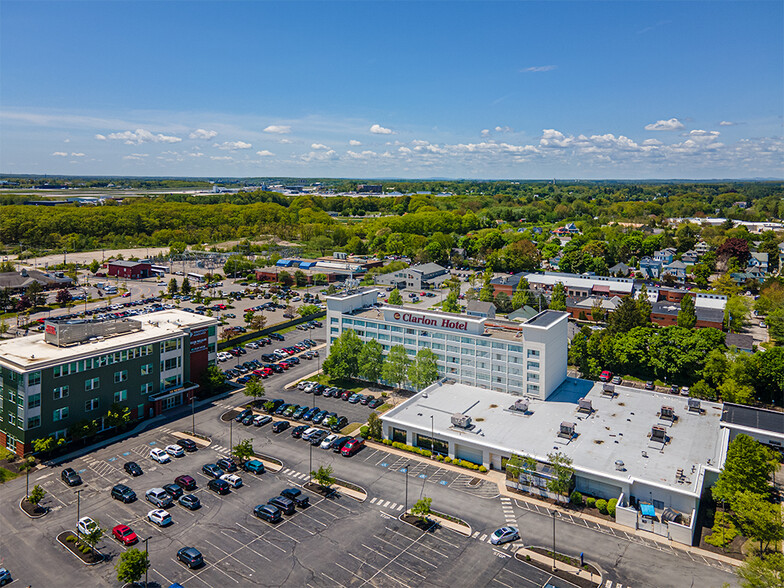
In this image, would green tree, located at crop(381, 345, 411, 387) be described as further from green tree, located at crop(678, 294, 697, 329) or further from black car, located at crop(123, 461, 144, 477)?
green tree, located at crop(678, 294, 697, 329)

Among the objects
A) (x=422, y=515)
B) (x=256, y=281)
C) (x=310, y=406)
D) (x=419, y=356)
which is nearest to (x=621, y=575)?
(x=422, y=515)

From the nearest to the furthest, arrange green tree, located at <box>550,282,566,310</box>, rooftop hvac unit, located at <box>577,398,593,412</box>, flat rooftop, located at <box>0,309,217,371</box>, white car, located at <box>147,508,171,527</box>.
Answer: white car, located at <box>147,508,171,527</box> → flat rooftop, located at <box>0,309,217,371</box> → rooftop hvac unit, located at <box>577,398,593,412</box> → green tree, located at <box>550,282,566,310</box>

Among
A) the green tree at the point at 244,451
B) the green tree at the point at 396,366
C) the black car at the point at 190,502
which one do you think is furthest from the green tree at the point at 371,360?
the black car at the point at 190,502

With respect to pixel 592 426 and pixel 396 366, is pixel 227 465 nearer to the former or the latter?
pixel 396 366

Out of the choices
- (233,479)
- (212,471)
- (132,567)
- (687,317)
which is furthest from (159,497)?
(687,317)

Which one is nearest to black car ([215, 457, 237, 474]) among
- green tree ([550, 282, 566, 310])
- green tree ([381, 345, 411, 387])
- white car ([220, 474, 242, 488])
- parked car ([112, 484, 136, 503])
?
white car ([220, 474, 242, 488])

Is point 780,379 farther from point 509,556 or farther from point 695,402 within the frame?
point 509,556
